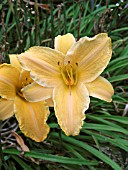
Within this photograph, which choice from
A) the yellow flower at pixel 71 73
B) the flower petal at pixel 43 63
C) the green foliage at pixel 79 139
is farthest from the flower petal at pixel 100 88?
the green foliage at pixel 79 139

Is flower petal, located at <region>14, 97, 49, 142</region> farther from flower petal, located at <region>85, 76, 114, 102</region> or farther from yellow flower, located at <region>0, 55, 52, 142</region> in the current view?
flower petal, located at <region>85, 76, 114, 102</region>

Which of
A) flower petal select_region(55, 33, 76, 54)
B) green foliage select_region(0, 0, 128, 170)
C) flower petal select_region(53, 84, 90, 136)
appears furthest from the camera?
green foliage select_region(0, 0, 128, 170)

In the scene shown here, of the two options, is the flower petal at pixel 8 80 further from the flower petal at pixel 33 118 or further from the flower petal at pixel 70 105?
the flower petal at pixel 70 105

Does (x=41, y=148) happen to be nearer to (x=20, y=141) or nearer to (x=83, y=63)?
(x=20, y=141)

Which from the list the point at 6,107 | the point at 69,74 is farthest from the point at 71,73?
the point at 6,107

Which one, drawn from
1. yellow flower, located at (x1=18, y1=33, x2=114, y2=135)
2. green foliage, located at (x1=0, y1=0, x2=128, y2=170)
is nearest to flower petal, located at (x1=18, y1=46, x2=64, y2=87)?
yellow flower, located at (x1=18, y1=33, x2=114, y2=135)

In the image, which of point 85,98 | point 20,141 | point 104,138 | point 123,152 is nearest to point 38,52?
point 85,98

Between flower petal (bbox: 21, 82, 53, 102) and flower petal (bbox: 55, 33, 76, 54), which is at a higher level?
flower petal (bbox: 55, 33, 76, 54)
